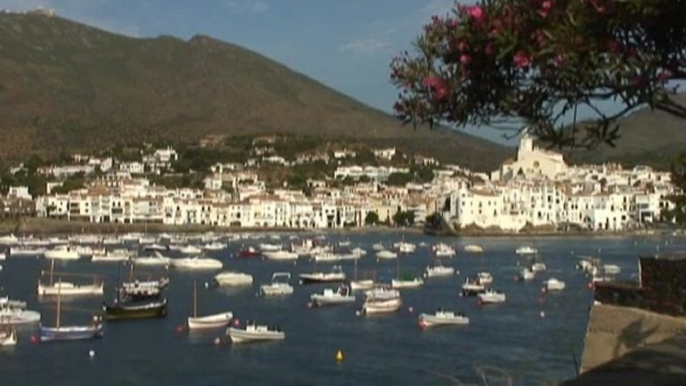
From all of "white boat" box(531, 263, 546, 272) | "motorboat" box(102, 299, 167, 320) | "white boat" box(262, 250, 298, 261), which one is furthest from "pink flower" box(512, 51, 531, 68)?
"white boat" box(262, 250, 298, 261)

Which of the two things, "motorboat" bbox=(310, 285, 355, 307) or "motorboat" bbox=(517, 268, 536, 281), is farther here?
"motorboat" bbox=(517, 268, 536, 281)

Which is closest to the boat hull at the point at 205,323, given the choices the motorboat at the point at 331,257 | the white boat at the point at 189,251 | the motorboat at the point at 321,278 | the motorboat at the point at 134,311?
the motorboat at the point at 134,311

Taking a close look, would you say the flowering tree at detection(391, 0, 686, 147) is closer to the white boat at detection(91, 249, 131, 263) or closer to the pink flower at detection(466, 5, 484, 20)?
the pink flower at detection(466, 5, 484, 20)

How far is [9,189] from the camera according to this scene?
76.2 metres

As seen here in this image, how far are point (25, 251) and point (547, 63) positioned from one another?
150 feet

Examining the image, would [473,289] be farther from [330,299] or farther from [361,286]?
[330,299]

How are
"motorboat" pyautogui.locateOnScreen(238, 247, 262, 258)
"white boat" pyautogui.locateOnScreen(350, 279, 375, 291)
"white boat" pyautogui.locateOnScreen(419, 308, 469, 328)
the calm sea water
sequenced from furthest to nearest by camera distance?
"motorboat" pyautogui.locateOnScreen(238, 247, 262, 258)
"white boat" pyautogui.locateOnScreen(350, 279, 375, 291)
"white boat" pyautogui.locateOnScreen(419, 308, 469, 328)
the calm sea water

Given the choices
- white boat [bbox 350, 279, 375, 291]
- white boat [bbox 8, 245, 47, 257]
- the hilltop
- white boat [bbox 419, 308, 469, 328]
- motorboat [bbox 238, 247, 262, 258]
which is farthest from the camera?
the hilltop

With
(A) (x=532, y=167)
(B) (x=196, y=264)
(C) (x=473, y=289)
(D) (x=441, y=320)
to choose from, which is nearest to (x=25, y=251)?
(B) (x=196, y=264)

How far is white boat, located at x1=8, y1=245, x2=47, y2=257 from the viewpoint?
4458 cm

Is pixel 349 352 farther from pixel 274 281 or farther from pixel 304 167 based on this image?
pixel 304 167

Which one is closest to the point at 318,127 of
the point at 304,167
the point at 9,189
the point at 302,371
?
the point at 304,167

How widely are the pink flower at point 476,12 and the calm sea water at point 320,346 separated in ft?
21.4

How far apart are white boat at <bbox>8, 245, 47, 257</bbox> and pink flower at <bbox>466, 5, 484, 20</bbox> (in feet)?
145
